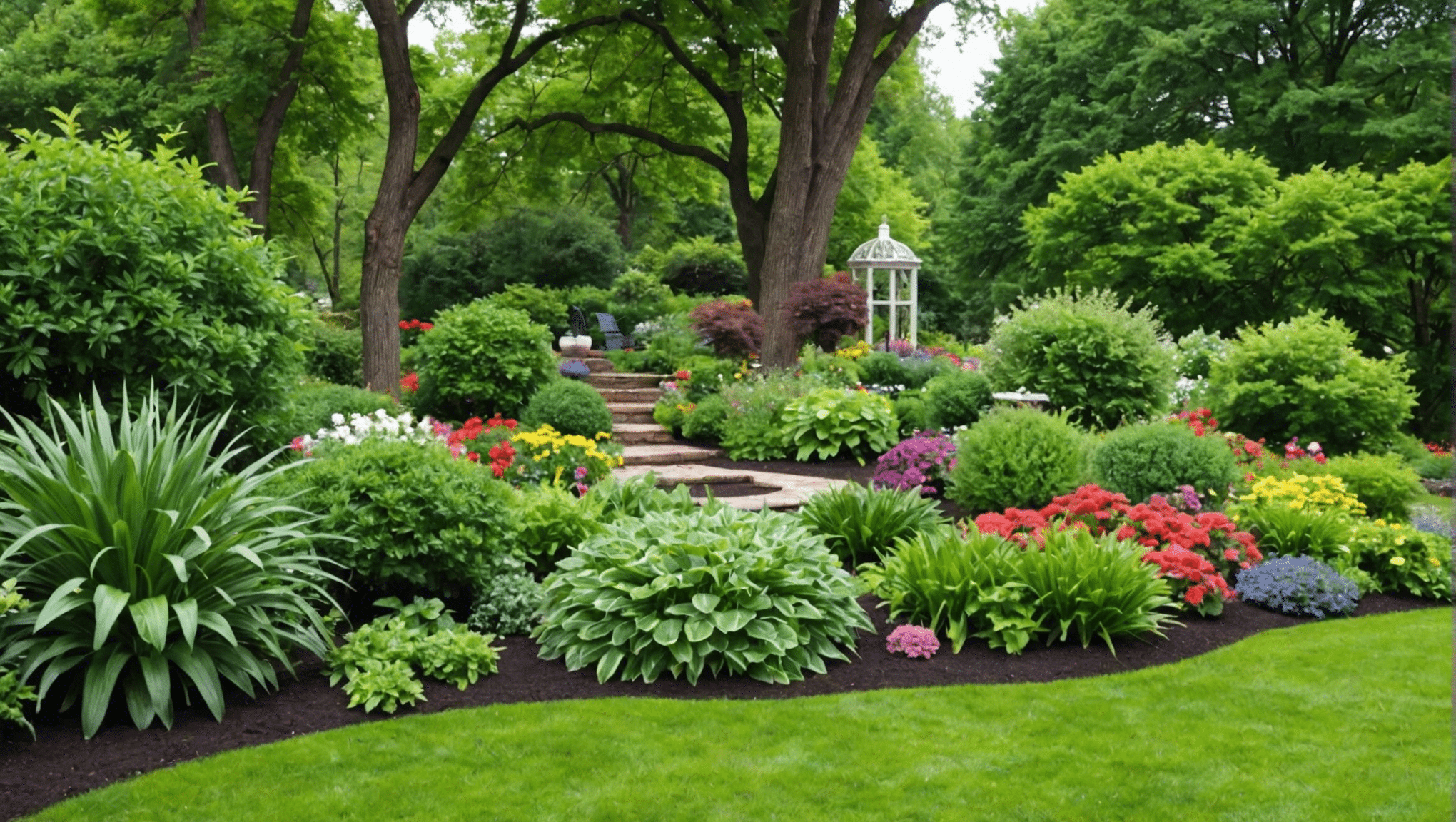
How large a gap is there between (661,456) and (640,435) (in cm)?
147

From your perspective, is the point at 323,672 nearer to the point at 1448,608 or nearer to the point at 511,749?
the point at 511,749

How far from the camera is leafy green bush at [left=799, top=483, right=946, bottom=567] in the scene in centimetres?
709

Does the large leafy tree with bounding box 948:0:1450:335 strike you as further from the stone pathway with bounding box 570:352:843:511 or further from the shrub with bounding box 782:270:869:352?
the stone pathway with bounding box 570:352:843:511

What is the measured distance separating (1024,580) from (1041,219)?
13.4m

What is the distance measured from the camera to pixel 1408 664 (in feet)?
17.8

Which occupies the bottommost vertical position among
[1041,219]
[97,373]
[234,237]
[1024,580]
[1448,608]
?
[1448,608]

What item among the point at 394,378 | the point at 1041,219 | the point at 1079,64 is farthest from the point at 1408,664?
the point at 1079,64

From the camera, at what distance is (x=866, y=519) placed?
7.12 metres

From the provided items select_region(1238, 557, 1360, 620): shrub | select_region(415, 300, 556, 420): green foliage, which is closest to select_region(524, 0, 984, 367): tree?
select_region(415, 300, 556, 420): green foliage

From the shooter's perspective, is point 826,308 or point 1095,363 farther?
point 826,308

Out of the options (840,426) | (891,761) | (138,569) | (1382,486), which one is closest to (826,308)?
(840,426)

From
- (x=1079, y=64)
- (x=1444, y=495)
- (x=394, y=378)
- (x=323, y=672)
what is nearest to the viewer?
(x=323, y=672)

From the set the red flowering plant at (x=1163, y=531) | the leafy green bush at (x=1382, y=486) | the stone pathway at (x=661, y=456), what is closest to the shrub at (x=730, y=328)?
the stone pathway at (x=661, y=456)

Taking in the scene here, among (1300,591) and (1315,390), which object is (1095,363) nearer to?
(1315,390)
